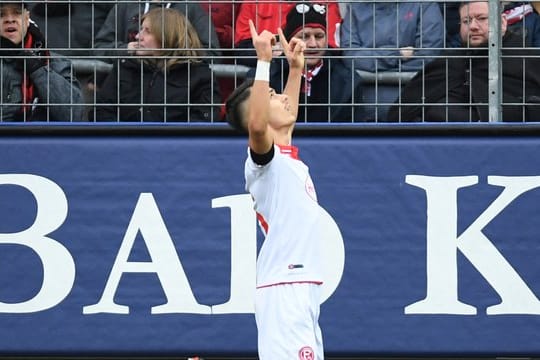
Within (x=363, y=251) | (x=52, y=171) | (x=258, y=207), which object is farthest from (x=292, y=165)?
(x=52, y=171)

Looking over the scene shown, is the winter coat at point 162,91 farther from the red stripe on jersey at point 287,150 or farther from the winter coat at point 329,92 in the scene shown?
the red stripe on jersey at point 287,150

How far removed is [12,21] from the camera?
813cm

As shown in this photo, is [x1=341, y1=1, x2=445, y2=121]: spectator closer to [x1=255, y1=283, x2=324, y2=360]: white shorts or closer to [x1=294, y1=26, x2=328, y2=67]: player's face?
[x1=294, y1=26, x2=328, y2=67]: player's face

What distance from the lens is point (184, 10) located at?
8336 mm

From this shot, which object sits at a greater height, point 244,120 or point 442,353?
point 244,120

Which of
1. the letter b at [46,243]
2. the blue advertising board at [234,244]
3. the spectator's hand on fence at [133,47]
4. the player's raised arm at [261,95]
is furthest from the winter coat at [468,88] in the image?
the letter b at [46,243]

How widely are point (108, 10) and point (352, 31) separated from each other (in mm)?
1654

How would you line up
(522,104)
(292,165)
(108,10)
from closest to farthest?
1. (292,165)
2. (522,104)
3. (108,10)

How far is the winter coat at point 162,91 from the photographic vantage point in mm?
8016

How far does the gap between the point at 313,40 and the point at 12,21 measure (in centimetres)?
192

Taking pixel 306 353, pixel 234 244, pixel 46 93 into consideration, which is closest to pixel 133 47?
pixel 46 93

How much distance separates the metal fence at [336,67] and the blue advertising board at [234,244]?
0.76ft

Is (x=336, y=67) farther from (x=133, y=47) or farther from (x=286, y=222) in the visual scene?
(x=286, y=222)

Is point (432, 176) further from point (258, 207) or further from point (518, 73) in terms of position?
point (258, 207)
